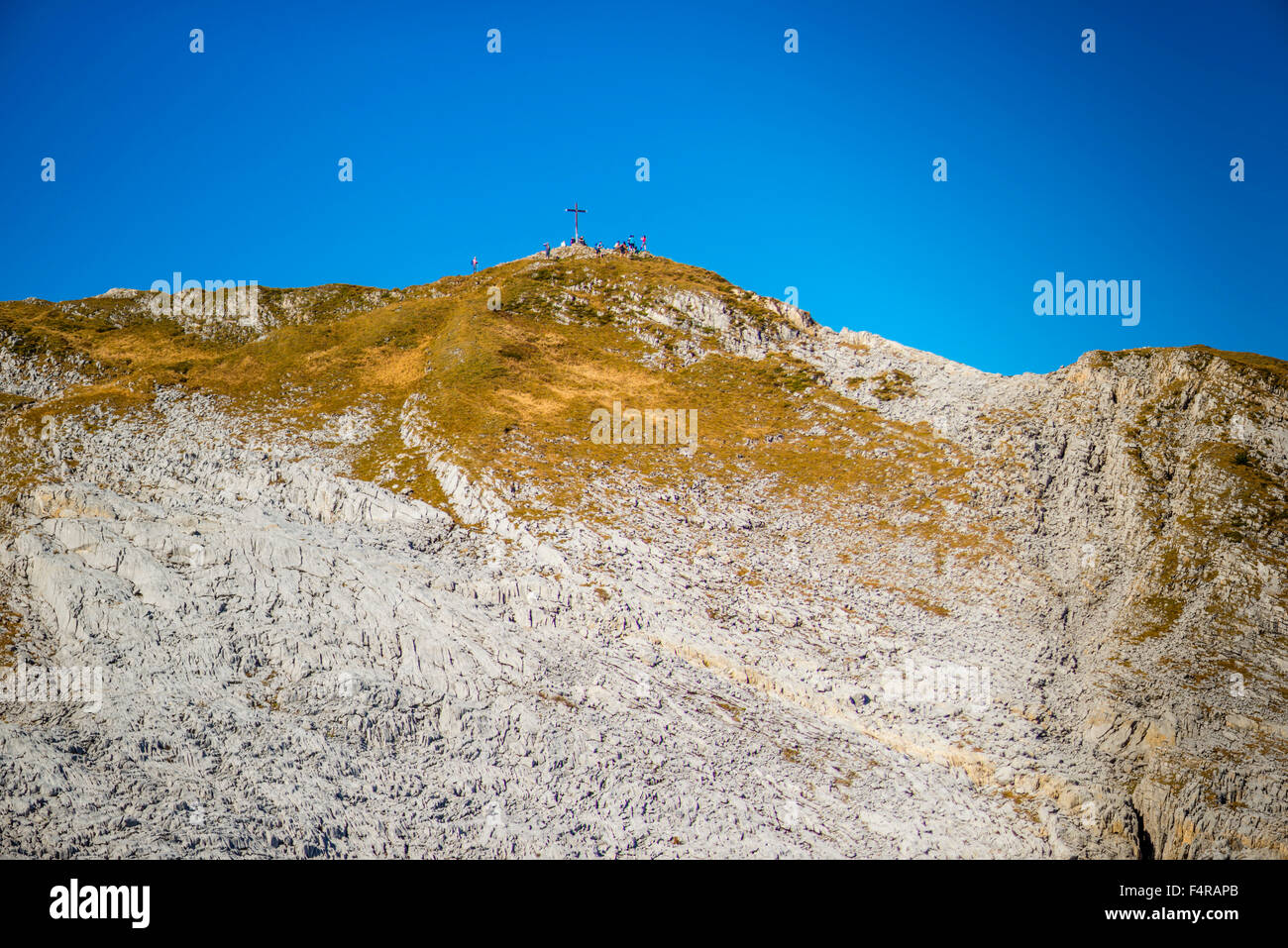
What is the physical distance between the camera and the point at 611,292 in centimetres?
9088

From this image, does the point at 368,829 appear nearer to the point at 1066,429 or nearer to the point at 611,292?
the point at 1066,429

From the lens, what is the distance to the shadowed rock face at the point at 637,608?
122ft

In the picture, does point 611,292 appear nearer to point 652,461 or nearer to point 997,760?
point 652,461

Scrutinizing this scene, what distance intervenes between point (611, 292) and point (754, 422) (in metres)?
28.5

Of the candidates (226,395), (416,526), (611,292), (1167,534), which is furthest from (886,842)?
(611,292)

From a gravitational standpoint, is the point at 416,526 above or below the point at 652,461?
below

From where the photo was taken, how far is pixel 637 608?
1908 inches

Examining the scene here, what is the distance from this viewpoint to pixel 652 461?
62812mm

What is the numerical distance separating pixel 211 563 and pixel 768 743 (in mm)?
30973

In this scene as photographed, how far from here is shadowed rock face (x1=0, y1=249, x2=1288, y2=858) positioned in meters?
37.1

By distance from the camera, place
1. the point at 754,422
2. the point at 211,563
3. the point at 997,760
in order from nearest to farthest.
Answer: the point at 997,760 → the point at 211,563 → the point at 754,422

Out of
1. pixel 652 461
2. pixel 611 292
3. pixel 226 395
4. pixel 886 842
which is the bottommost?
pixel 886 842
